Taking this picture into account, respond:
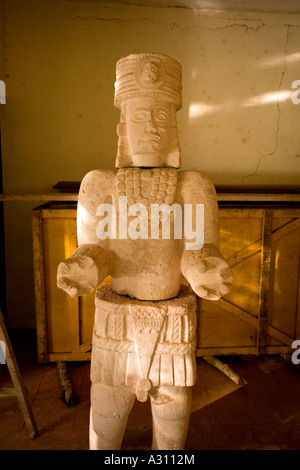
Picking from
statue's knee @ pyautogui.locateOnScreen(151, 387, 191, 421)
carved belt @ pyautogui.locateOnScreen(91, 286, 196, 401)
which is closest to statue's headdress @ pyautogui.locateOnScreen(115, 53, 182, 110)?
carved belt @ pyautogui.locateOnScreen(91, 286, 196, 401)

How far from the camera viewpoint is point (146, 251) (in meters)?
1.78

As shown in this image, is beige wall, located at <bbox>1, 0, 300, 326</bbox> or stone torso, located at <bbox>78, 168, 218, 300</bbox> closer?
stone torso, located at <bbox>78, 168, 218, 300</bbox>

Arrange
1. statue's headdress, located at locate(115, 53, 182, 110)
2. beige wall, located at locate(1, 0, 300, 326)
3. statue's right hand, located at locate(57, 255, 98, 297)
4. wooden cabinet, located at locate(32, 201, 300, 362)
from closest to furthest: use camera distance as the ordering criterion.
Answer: statue's right hand, located at locate(57, 255, 98, 297)
statue's headdress, located at locate(115, 53, 182, 110)
wooden cabinet, located at locate(32, 201, 300, 362)
beige wall, located at locate(1, 0, 300, 326)

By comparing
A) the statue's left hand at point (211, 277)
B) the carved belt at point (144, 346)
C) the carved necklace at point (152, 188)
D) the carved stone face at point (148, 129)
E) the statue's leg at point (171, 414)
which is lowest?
the statue's leg at point (171, 414)

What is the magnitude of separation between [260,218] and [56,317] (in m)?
2.08

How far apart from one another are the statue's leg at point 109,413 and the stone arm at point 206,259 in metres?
0.65

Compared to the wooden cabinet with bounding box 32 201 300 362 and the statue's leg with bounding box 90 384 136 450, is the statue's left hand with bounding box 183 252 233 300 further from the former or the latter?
the wooden cabinet with bounding box 32 201 300 362

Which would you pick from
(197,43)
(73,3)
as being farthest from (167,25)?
(73,3)

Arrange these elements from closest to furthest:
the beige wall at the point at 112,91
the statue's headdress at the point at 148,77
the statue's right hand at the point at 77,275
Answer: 1. the statue's right hand at the point at 77,275
2. the statue's headdress at the point at 148,77
3. the beige wall at the point at 112,91

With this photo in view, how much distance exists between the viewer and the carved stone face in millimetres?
1777

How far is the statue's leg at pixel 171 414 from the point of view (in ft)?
5.78

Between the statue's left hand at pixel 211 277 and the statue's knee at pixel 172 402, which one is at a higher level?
the statue's left hand at pixel 211 277

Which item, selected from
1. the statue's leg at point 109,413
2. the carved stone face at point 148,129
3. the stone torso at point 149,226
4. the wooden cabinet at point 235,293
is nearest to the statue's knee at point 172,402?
the statue's leg at point 109,413

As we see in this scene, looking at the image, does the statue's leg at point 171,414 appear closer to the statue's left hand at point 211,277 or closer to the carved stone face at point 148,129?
the statue's left hand at point 211,277
